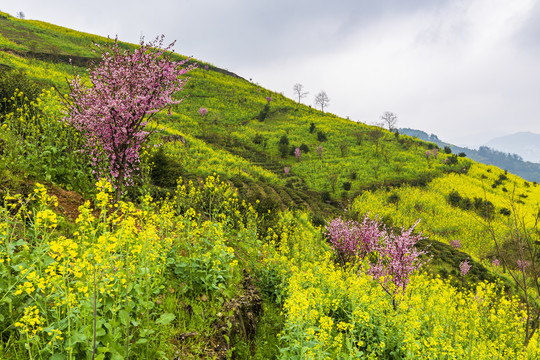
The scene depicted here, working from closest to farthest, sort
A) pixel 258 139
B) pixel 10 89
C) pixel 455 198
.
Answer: pixel 10 89
pixel 455 198
pixel 258 139

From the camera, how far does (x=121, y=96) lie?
577 cm

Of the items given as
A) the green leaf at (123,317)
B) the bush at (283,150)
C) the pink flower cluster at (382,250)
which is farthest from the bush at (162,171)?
the bush at (283,150)

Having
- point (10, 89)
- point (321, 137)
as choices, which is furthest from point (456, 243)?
point (10, 89)

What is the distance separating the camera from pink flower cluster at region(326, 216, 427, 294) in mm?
8312

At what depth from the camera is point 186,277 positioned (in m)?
4.48

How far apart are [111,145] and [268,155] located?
108ft

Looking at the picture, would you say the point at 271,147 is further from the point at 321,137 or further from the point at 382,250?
the point at 382,250

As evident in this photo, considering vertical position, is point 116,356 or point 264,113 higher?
point 264,113

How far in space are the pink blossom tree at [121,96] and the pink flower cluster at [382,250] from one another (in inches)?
302

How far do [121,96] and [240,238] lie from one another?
4.62 metres

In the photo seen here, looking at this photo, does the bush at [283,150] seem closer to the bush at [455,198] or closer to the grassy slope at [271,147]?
the grassy slope at [271,147]

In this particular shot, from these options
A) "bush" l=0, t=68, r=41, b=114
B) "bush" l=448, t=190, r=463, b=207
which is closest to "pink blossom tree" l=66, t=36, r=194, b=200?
"bush" l=0, t=68, r=41, b=114

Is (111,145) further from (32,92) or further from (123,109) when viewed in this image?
(32,92)

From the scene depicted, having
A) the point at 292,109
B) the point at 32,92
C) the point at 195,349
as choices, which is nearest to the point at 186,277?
the point at 195,349
